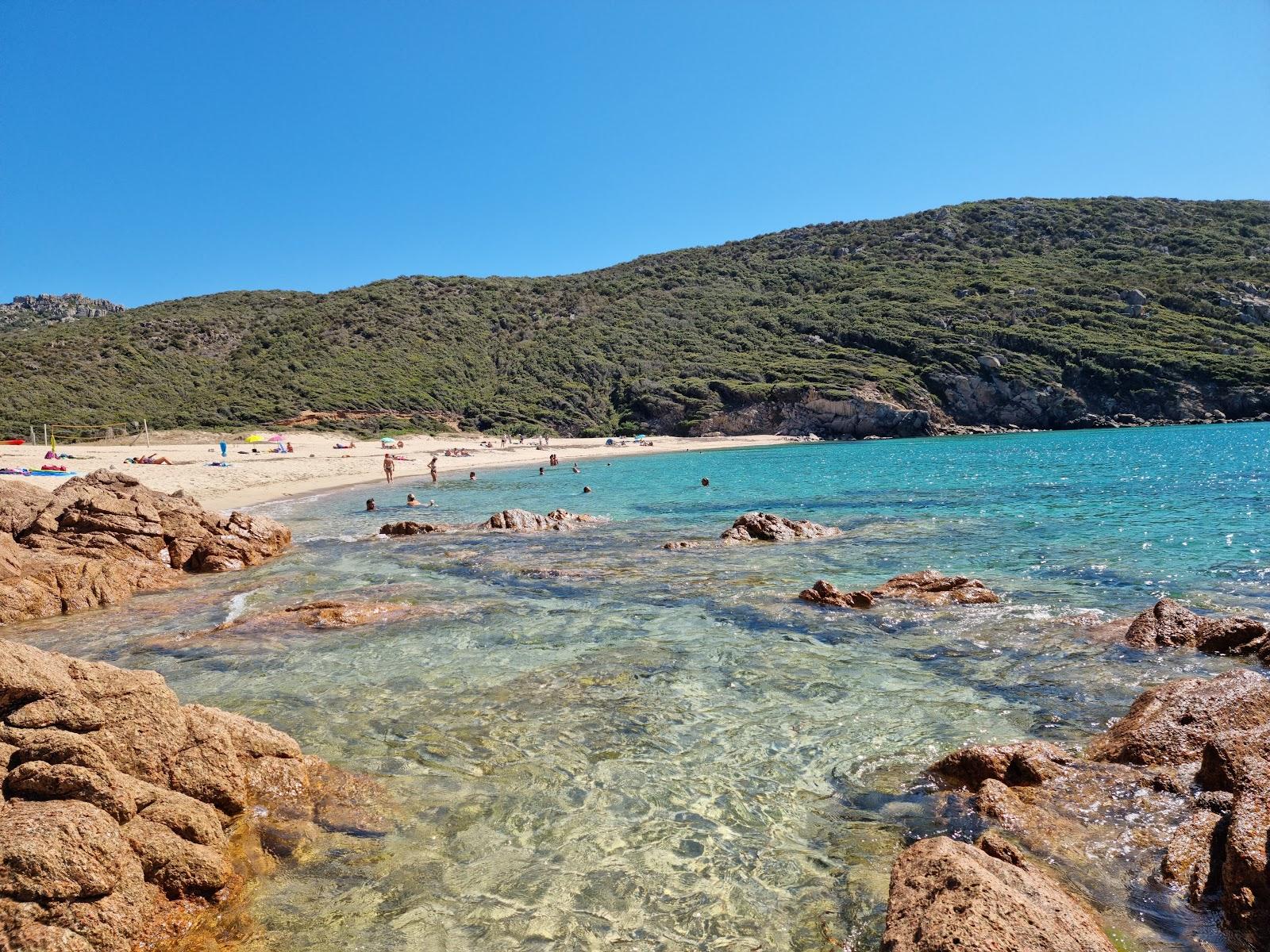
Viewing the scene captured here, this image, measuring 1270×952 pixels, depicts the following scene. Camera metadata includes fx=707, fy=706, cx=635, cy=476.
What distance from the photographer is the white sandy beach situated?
104 ft

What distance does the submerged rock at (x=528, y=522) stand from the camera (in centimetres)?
2034

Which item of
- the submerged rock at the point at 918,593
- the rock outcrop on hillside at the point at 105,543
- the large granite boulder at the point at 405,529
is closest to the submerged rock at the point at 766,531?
the submerged rock at the point at 918,593

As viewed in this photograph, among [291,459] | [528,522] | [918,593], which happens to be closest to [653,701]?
[918,593]

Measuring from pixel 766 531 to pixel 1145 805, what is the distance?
13.0 m

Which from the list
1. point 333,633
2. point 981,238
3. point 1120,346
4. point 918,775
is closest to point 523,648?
point 333,633

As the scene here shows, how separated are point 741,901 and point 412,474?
41930 millimetres

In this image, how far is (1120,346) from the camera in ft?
270

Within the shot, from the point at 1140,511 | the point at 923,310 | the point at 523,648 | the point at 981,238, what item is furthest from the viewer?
the point at 981,238

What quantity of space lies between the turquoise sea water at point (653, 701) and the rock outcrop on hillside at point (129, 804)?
0.43 metres

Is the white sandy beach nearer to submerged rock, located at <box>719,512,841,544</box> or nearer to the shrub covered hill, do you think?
the shrub covered hill

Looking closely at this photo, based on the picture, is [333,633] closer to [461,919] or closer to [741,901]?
[461,919]

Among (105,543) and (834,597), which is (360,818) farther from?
(105,543)

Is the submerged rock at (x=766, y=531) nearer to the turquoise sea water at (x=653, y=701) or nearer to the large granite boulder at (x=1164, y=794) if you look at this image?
the turquoise sea water at (x=653, y=701)

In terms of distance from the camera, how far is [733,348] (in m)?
91.8
